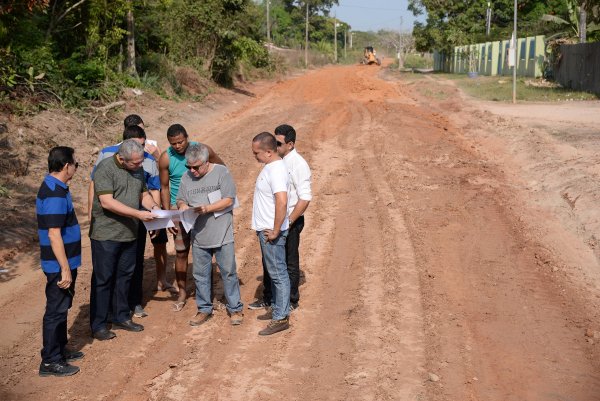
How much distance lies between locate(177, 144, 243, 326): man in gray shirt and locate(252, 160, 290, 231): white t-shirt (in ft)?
0.90

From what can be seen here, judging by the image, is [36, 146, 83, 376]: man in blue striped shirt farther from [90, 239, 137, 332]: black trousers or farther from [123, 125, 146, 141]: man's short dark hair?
[123, 125, 146, 141]: man's short dark hair

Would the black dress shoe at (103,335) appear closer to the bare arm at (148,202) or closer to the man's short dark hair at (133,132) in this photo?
the bare arm at (148,202)

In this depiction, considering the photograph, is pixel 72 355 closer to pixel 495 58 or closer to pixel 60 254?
pixel 60 254

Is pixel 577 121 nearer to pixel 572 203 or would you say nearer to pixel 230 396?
pixel 572 203

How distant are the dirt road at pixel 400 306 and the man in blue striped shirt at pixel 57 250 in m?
0.25

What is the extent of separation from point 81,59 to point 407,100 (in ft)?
40.9

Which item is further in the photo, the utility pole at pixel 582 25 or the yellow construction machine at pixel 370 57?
the yellow construction machine at pixel 370 57

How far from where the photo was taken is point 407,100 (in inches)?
1013

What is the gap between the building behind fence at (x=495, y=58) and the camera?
3654cm

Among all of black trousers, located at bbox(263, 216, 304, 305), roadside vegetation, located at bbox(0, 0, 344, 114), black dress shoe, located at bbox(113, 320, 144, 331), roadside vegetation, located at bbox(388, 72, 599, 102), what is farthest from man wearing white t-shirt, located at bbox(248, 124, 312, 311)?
roadside vegetation, located at bbox(388, 72, 599, 102)

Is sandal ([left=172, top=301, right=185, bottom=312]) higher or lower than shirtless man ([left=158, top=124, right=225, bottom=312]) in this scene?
lower

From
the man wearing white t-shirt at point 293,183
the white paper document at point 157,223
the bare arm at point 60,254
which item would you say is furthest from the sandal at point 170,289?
the bare arm at point 60,254

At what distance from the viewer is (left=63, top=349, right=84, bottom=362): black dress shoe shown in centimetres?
559

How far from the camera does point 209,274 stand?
6.39 metres
